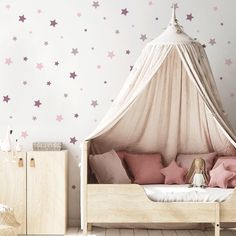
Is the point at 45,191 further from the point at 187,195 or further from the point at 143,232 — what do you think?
the point at 187,195

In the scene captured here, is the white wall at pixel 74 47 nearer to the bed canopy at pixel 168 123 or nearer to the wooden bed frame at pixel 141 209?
the bed canopy at pixel 168 123

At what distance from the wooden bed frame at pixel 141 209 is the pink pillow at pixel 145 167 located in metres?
0.80

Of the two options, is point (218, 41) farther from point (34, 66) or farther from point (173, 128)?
point (34, 66)

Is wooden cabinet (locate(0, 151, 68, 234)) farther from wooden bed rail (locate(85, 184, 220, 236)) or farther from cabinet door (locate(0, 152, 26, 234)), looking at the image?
wooden bed rail (locate(85, 184, 220, 236))

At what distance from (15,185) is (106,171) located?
2.82 ft

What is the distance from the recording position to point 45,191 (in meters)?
5.60

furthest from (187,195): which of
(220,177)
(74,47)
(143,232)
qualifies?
(74,47)

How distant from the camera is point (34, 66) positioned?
5.96 metres

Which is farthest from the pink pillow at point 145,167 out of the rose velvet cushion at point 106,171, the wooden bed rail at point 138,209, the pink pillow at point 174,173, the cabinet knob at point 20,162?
the cabinet knob at point 20,162

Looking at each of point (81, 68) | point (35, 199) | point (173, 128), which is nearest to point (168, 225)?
point (173, 128)

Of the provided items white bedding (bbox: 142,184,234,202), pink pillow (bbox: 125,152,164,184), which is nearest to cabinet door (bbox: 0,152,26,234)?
pink pillow (bbox: 125,152,164,184)

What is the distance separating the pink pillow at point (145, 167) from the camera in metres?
5.62

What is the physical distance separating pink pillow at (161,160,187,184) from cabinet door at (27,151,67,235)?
93 centimetres

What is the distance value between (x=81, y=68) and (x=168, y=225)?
1.72m
